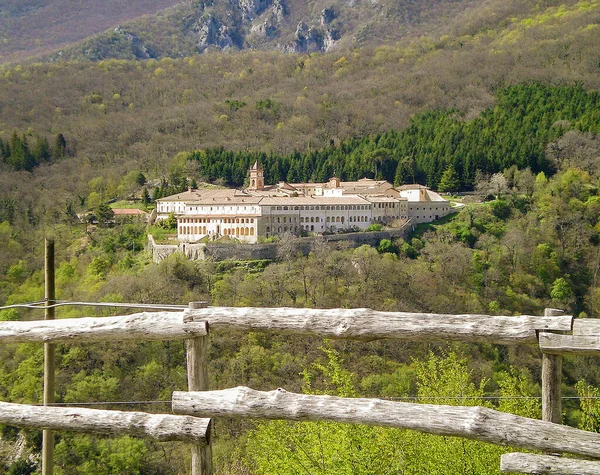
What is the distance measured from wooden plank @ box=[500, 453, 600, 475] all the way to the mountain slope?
167749 millimetres

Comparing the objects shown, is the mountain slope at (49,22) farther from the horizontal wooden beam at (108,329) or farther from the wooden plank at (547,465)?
the wooden plank at (547,465)

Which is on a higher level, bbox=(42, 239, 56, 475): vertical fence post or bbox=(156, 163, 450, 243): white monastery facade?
bbox=(156, 163, 450, 243): white monastery facade

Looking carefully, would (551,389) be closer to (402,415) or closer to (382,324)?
(402,415)

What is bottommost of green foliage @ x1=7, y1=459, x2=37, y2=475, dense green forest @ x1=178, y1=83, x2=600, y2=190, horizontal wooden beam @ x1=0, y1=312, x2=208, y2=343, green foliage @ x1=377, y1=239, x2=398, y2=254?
green foliage @ x1=7, y1=459, x2=37, y2=475

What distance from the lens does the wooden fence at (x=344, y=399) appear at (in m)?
4.27

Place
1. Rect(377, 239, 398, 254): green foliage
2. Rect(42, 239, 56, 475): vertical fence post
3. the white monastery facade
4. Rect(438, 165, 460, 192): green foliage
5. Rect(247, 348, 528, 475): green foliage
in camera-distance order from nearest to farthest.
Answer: Rect(42, 239, 56, 475): vertical fence post
Rect(247, 348, 528, 475): green foliage
Rect(377, 239, 398, 254): green foliage
the white monastery facade
Rect(438, 165, 460, 192): green foliage

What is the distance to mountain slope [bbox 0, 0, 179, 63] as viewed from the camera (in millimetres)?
167500

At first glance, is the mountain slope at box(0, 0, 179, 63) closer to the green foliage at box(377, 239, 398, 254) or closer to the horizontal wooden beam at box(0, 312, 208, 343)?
the green foliage at box(377, 239, 398, 254)

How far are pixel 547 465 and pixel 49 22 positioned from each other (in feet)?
654

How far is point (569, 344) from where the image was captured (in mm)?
4285

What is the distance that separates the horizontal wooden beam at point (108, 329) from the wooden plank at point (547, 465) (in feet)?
7.17

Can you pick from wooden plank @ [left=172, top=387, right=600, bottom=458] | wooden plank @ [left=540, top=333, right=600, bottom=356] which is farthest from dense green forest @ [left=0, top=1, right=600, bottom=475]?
wooden plank @ [left=540, top=333, right=600, bottom=356]

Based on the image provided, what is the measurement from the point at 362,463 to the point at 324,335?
3.36 meters

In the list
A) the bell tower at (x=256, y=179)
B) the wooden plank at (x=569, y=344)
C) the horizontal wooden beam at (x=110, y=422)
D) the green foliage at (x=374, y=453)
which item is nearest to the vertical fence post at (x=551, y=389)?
the wooden plank at (x=569, y=344)
